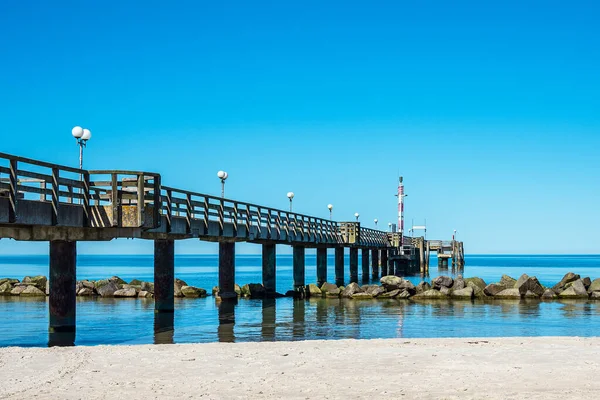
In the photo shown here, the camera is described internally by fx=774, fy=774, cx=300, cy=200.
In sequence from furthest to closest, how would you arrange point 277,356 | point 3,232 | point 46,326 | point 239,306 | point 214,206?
point 239,306 < point 214,206 < point 46,326 < point 3,232 < point 277,356

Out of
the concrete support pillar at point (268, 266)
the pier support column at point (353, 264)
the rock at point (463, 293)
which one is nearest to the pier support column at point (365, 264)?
the pier support column at point (353, 264)

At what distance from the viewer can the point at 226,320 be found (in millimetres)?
29422

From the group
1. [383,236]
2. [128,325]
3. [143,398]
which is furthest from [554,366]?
[383,236]

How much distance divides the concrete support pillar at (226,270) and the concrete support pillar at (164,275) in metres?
5.06

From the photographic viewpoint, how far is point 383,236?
74000 millimetres

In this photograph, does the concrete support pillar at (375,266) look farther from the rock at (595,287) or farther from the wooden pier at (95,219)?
the wooden pier at (95,219)

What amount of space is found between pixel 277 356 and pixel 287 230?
1010 inches

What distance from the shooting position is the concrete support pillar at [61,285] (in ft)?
74.5

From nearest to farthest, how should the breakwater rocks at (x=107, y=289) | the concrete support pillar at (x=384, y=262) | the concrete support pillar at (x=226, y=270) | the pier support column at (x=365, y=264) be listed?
the concrete support pillar at (x=226, y=270)
the breakwater rocks at (x=107, y=289)
the pier support column at (x=365, y=264)
the concrete support pillar at (x=384, y=262)

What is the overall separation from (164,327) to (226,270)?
1007 centimetres

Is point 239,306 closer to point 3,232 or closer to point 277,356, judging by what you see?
point 3,232

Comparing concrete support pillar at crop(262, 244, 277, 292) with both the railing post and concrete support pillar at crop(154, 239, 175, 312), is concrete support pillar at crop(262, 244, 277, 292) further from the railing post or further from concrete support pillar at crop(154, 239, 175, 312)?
the railing post

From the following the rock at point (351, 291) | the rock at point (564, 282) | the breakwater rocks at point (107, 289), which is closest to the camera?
the rock at point (351, 291)

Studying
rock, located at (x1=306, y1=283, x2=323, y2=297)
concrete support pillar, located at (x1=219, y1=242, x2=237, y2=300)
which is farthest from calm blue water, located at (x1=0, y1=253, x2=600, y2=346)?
rock, located at (x1=306, y1=283, x2=323, y2=297)
